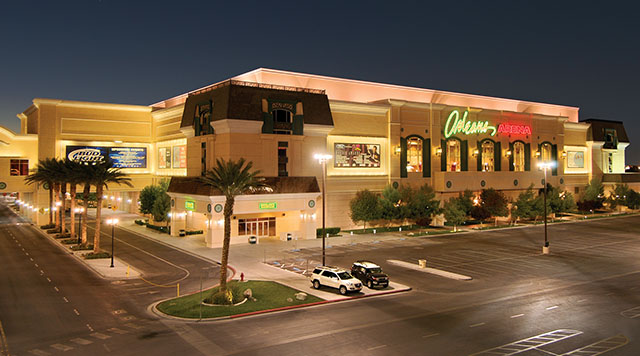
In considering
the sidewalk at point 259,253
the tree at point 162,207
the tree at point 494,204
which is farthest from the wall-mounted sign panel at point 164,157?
the tree at point 494,204

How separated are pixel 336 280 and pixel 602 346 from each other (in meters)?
15.3

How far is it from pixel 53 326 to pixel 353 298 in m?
16.8

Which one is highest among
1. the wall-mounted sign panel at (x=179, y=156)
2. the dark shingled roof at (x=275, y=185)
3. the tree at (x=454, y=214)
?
the wall-mounted sign panel at (x=179, y=156)

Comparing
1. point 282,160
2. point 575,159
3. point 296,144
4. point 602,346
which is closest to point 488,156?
point 575,159

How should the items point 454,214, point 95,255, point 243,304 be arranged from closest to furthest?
point 243,304 < point 95,255 < point 454,214

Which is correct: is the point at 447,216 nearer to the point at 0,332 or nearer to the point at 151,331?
the point at 151,331

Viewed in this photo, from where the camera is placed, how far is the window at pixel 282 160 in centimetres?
5566

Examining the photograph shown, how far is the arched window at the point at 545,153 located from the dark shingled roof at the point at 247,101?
46.8m

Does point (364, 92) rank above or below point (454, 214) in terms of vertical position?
above

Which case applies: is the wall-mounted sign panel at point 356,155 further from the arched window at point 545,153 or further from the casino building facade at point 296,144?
the arched window at point 545,153

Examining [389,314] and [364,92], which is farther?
[364,92]

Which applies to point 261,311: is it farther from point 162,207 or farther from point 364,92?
point 364,92

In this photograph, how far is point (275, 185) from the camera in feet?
178

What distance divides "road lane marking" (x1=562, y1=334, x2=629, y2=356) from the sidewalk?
13.0 m
